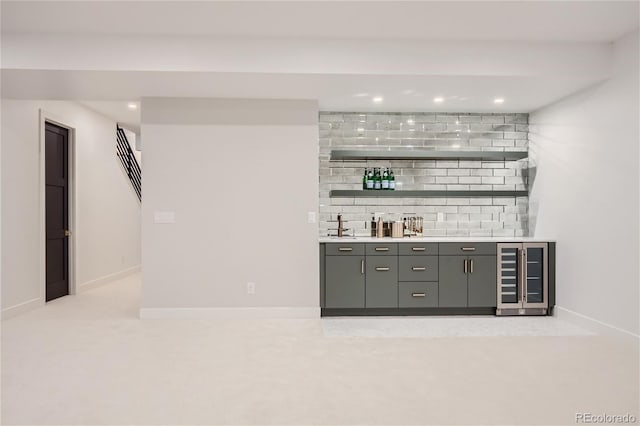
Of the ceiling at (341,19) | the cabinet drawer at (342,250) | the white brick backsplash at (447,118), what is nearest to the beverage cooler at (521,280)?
the cabinet drawer at (342,250)

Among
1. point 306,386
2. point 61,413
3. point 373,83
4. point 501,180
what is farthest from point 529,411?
point 501,180

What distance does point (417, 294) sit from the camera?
498 cm

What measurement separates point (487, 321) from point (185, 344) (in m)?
3.14

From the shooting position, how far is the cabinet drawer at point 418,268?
4977mm

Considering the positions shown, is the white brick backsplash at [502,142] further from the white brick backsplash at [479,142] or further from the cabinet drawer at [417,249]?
the cabinet drawer at [417,249]

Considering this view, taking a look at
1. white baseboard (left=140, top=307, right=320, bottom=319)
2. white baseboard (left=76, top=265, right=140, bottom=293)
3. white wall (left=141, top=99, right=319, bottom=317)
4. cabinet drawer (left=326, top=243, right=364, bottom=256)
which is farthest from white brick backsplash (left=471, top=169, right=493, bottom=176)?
white baseboard (left=76, top=265, right=140, bottom=293)

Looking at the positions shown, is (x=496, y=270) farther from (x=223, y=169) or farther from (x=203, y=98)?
(x=203, y=98)

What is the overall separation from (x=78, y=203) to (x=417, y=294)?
498cm

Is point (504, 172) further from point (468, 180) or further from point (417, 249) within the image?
point (417, 249)

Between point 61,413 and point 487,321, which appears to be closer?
point 61,413

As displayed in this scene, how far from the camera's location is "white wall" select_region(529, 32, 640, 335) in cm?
397

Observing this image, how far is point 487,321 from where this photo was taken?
15.8 feet

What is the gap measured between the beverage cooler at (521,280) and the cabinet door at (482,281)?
10 cm

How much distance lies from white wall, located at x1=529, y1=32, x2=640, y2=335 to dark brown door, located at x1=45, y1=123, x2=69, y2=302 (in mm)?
6348
